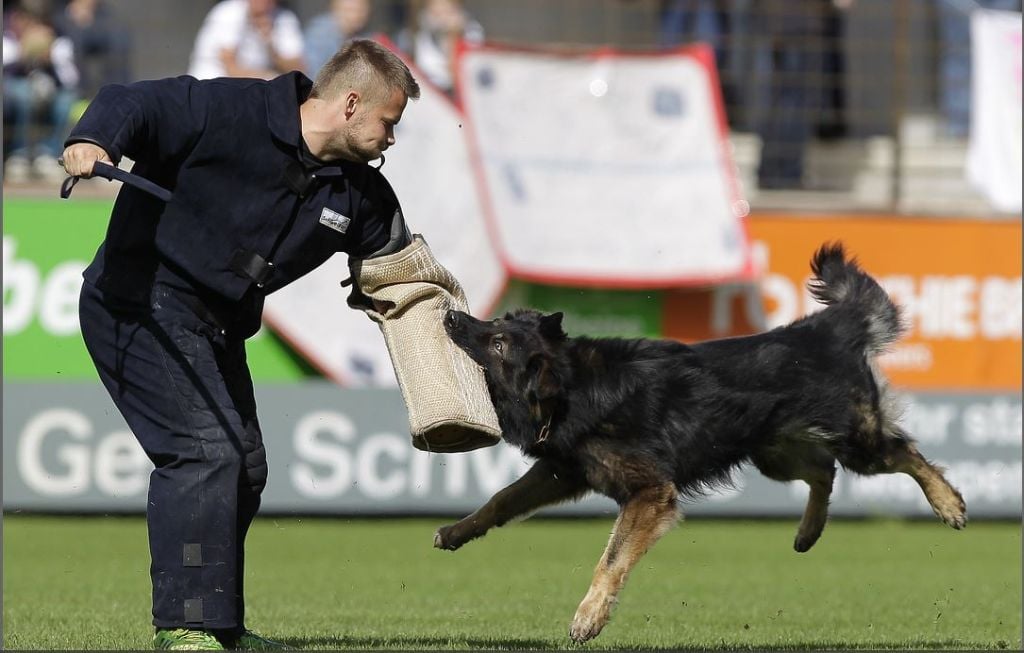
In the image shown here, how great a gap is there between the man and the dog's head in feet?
2.86

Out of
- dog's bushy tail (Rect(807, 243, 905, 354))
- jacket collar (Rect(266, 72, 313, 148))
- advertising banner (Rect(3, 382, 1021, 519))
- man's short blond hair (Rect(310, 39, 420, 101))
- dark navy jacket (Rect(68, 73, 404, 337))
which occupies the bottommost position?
advertising banner (Rect(3, 382, 1021, 519))

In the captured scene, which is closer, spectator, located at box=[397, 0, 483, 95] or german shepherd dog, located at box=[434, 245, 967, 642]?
german shepherd dog, located at box=[434, 245, 967, 642]

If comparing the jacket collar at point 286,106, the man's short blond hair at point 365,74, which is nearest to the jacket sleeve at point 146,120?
the jacket collar at point 286,106

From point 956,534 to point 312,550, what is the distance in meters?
4.69

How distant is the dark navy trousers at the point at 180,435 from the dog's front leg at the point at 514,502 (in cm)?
119

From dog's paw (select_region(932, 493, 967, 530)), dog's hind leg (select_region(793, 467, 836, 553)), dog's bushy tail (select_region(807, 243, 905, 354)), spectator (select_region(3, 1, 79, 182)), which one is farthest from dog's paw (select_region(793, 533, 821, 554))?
spectator (select_region(3, 1, 79, 182))

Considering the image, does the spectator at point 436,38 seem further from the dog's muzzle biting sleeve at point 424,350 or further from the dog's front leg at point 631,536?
the dog's front leg at point 631,536

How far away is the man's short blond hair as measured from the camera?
4926 mm

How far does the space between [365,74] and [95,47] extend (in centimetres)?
763

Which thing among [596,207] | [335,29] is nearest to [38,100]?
[335,29]

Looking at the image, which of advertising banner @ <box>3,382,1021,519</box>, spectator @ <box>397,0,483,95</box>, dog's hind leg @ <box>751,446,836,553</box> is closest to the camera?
dog's hind leg @ <box>751,446,836,553</box>

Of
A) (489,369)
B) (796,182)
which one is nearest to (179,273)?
(489,369)

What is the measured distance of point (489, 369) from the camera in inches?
229

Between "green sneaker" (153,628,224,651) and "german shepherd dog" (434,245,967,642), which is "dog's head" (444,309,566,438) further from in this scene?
"green sneaker" (153,628,224,651)
